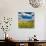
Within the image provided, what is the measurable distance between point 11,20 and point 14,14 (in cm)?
29

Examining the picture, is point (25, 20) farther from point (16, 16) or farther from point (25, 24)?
point (16, 16)

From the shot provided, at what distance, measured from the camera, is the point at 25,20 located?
236 inches

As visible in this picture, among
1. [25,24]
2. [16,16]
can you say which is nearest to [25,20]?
[25,24]

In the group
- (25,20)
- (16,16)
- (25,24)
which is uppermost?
(16,16)

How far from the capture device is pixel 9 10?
5.97 metres

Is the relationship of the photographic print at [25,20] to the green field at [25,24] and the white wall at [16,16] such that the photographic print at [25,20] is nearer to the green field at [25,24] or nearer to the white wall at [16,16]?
the green field at [25,24]

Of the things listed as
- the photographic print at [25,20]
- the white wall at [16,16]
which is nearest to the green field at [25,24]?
the photographic print at [25,20]

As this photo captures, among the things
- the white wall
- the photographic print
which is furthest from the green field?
the white wall

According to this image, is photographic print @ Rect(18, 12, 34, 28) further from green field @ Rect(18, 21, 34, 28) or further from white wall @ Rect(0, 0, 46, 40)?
white wall @ Rect(0, 0, 46, 40)

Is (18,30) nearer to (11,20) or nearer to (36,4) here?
(11,20)

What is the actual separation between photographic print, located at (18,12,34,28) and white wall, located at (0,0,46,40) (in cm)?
13

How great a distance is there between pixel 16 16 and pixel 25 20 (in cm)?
42

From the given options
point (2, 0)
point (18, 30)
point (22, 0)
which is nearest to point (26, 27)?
→ point (18, 30)

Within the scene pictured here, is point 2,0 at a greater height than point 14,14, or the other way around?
point 2,0
